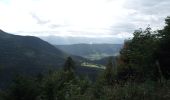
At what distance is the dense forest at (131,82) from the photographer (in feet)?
36.1

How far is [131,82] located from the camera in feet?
40.9

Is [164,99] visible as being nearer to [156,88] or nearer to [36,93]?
[156,88]

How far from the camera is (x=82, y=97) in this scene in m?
11.6

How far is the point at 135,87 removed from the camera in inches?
443

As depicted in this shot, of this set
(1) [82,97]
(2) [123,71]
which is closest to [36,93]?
(2) [123,71]

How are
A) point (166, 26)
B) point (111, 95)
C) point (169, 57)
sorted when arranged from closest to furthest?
point (111, 95) < point (169, 57) < point (166, 26)

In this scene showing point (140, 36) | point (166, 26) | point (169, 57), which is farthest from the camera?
point (140, 36)

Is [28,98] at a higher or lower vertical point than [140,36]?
lower

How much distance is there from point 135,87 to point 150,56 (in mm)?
21178

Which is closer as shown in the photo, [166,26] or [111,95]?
[111,95]

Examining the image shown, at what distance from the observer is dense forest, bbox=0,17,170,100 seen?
1102cm

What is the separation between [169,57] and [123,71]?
1740cm

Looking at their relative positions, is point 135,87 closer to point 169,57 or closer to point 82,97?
point 82,97

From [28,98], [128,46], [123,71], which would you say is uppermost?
[128,46]
